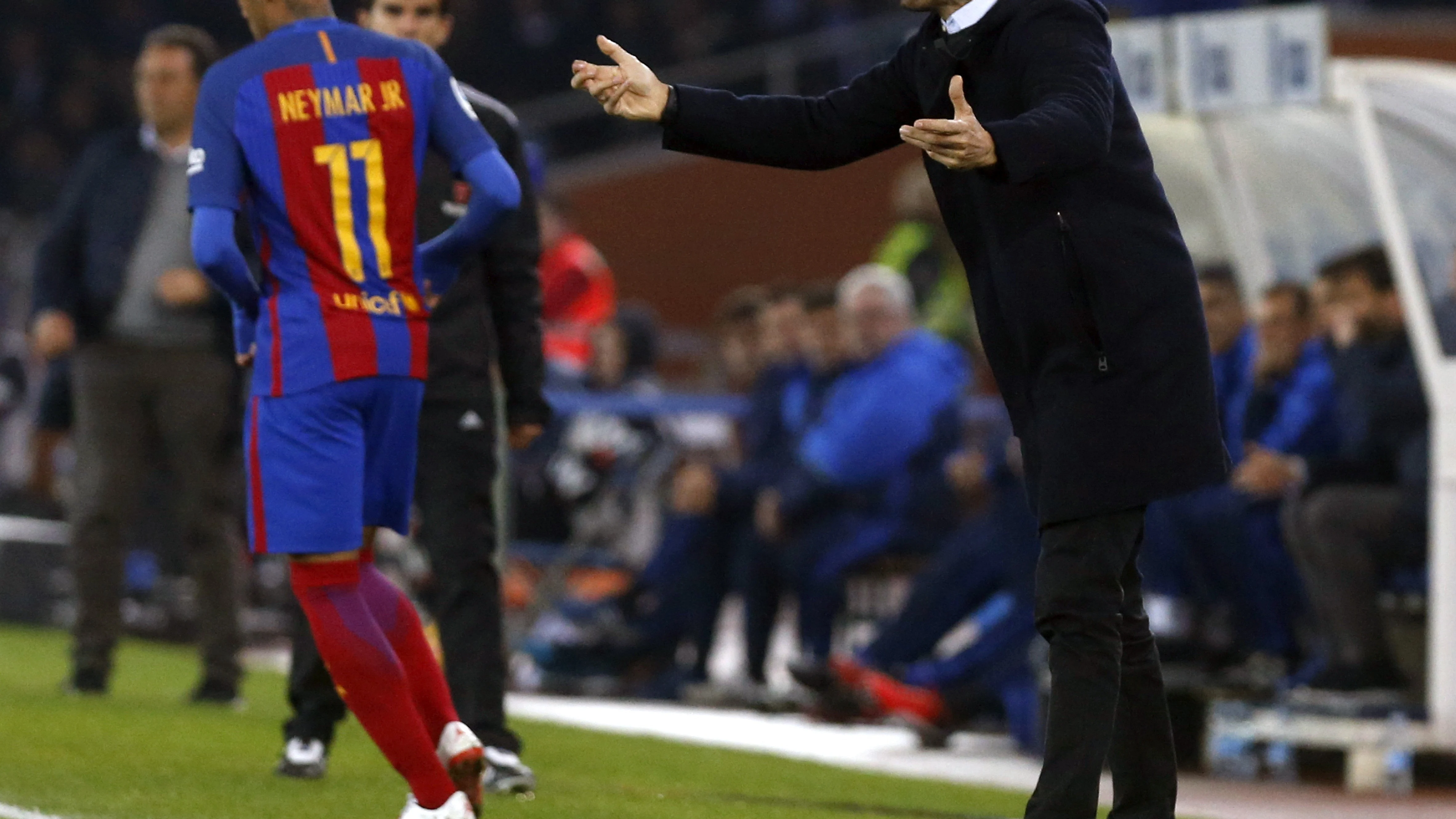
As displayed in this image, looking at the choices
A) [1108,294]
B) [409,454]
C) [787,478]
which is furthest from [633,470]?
[1108,294]

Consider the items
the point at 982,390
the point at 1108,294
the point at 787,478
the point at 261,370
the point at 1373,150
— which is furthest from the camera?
the point at 982,390

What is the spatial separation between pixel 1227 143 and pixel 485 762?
632cm

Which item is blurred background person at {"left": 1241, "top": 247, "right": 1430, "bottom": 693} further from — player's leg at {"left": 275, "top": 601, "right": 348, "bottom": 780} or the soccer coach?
player's leg at {"left": 275, "top": 601, "right": 348, "bottom": 780}

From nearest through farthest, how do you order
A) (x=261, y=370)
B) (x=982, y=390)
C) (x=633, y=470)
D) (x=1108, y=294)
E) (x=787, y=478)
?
(x=1108, y=294) < (x=261, y=370) < (x=787, y=478) < (x=633, y=470) < (x=982, y=390)

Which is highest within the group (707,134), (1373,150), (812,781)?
(1373,150)

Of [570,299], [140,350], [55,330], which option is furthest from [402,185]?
[570,299]

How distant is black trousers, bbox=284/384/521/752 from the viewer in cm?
569

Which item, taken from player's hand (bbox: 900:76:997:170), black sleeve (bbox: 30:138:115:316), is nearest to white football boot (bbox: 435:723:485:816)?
player's hand (bbox: 900:76:997:170)

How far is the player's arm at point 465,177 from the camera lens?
4941 mm

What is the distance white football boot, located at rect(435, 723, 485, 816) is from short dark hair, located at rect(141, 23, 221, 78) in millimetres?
4269

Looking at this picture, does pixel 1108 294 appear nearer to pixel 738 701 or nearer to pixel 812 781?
pixel 812 781

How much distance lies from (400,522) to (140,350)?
12.5 feet

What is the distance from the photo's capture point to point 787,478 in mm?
9750

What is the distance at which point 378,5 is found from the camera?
19.9 ft
